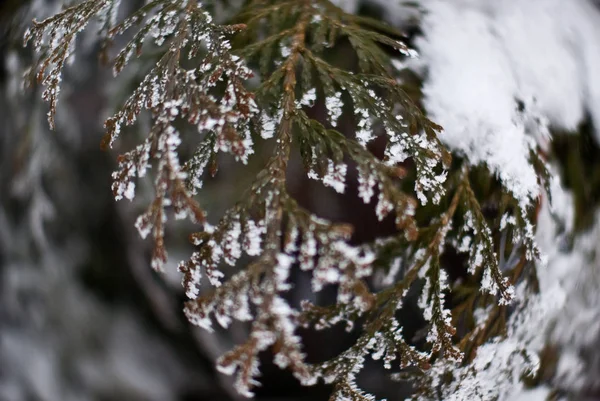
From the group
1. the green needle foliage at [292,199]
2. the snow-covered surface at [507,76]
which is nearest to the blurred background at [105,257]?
the snow-covered surface at [507,76]

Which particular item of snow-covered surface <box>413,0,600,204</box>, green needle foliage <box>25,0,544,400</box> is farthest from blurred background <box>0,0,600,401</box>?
green needle foliage <box>25,0,544,400</box>

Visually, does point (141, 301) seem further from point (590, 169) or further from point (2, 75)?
point (590, 169)

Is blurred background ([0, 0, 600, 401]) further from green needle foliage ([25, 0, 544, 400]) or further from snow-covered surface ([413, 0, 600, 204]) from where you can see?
green needle foliage ([25, 0, 544, 400])

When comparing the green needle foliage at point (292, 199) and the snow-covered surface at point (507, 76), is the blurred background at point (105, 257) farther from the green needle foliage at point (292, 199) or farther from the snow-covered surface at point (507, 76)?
the green needle foliage at point (292, 199)

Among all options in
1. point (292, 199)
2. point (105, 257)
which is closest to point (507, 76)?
point (292, 199)

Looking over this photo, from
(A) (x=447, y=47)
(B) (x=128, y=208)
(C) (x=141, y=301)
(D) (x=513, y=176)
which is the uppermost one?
(A) (x=447, y=47)

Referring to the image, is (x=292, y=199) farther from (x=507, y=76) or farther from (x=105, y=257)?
(x=105, y=257)

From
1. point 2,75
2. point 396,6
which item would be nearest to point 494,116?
point 396,6
